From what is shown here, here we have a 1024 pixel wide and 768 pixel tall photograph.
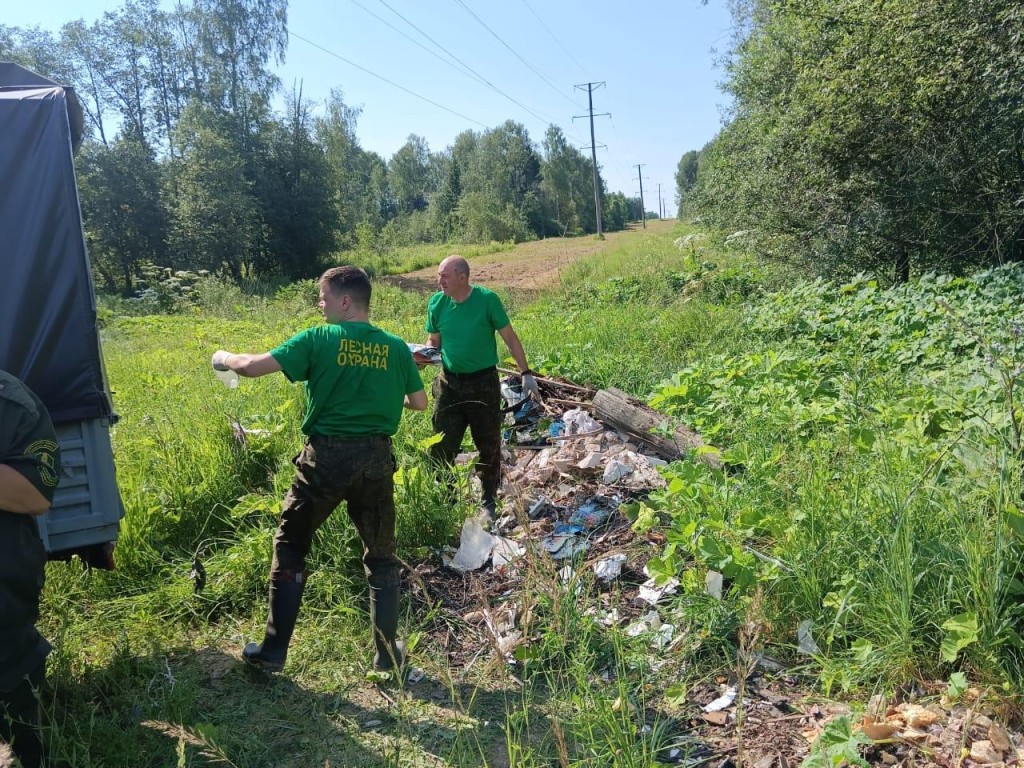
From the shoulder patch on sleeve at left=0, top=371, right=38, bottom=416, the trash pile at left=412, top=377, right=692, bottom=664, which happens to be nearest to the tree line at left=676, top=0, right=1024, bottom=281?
the trash pile at left=412, top=377, right=692, bottom=664

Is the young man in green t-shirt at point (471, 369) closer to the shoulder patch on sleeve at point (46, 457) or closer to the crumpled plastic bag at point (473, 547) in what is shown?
the crumpled plastic bag at point (473, 547)

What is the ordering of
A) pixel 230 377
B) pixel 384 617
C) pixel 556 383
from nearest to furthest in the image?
pixel 384 617 < pixel 230 377 < pixel 556 383

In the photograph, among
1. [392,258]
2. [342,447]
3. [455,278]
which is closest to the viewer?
[342,447]

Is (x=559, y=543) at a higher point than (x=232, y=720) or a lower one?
higher

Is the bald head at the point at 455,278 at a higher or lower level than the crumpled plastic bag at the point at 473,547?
higher

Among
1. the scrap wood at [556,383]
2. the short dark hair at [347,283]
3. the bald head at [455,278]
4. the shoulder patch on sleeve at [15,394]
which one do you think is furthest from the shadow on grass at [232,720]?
the scrap wood at [556,383]

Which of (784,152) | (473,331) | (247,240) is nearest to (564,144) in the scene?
(247,240)

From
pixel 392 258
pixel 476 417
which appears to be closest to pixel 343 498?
pixel 476 417

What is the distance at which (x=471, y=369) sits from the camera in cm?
483

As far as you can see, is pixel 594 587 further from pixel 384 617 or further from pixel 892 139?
pixel 892 139

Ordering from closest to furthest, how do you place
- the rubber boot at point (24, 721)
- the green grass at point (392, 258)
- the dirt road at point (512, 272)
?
1. the rubber boot at point (24, 721)
2. the dirt road at point (512, 272)
3. the green grass at point (392, 258)

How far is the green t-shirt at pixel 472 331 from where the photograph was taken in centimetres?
483

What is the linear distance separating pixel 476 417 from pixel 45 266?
2729 millimetres

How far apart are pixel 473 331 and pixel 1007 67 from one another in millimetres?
7884
